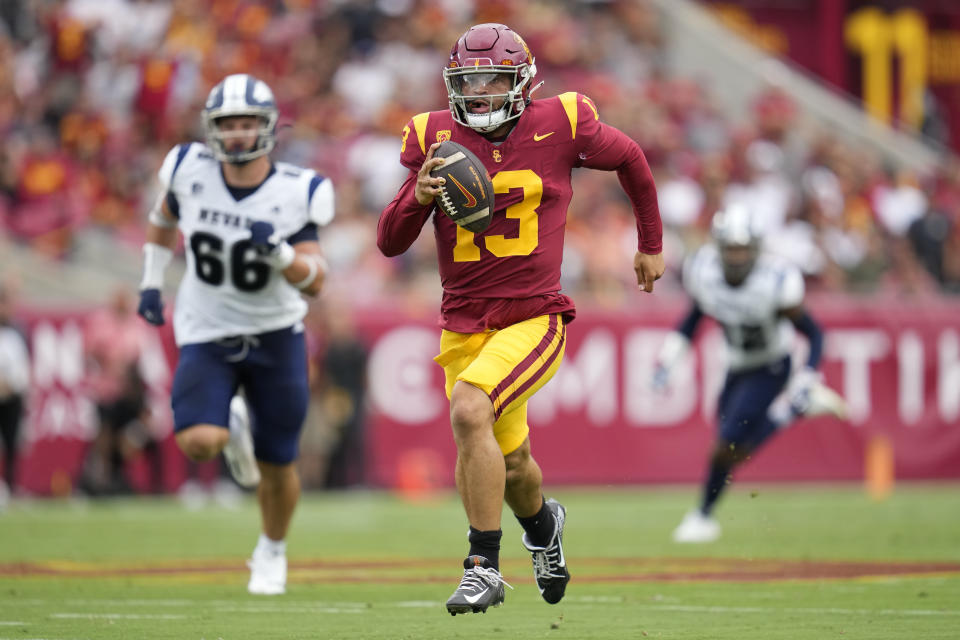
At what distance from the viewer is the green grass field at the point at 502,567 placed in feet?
19.6

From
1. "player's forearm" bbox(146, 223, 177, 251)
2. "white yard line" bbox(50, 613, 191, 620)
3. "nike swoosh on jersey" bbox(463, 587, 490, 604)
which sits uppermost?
"player's forearm" bbox(146, 223, 177, 251)

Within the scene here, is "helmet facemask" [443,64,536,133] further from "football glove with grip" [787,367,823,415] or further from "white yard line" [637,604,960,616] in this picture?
"football glove with grip" [787,367,823,415]

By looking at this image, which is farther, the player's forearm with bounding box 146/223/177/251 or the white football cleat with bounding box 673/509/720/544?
the white football cleat with bounding box 673/509/720/544

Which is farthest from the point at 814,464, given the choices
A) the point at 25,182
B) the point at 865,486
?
the point at 25,182

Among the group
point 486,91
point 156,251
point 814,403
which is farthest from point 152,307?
point 814,403

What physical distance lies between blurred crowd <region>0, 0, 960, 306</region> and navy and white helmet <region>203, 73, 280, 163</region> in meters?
7.20

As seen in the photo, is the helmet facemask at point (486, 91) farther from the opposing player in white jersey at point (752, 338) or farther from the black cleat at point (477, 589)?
the opposing player in white jersey at point (752, 338)

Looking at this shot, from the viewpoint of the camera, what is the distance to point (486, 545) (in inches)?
221

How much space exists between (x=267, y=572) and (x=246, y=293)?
1.27m

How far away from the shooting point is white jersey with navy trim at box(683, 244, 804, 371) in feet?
32.7

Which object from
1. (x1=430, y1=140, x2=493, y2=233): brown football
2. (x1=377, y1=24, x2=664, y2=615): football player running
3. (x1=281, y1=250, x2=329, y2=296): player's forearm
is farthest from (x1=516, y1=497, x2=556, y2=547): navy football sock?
(x1=281, y1=250, x2=329, y2=296): player's forearm

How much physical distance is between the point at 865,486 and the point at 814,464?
0.48 meters

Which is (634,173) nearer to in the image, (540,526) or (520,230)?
(520,230)

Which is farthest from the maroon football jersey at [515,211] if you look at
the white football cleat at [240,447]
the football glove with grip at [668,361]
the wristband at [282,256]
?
the football glove with grip at [668,361]
